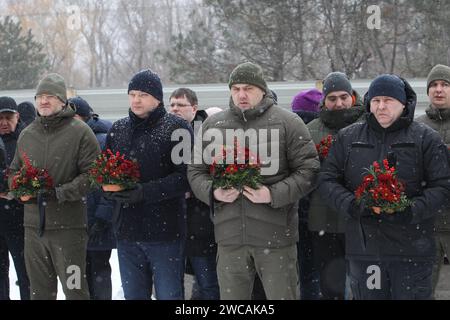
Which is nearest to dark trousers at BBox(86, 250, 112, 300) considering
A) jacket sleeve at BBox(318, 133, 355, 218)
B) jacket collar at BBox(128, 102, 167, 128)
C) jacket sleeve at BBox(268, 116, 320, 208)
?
jacket collar at BBox(128, 102, 167, 128)

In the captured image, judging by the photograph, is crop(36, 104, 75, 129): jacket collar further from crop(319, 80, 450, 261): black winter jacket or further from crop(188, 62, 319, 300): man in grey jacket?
crop(319, 80, 450, 261): black winter jacket

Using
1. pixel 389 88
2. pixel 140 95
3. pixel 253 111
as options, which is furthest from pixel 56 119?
pixel 389 88

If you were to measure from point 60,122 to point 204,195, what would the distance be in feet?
4.93

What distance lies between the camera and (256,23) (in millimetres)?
17047

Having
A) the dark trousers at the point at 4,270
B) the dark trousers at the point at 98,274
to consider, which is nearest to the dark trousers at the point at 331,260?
the dark trousers at the point at 98,274

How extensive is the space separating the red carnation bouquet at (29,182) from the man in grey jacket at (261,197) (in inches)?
45.9

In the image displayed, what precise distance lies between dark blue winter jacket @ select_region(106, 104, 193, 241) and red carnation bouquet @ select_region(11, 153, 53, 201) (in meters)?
0.58

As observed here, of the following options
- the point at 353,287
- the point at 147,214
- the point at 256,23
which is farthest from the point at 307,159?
the point at 256,23

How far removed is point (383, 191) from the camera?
4.05 m

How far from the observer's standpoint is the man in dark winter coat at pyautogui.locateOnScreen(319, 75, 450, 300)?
425 centimetres

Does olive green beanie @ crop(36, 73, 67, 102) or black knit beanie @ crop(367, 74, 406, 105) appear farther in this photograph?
olive green beanie @ crop(36, 73, 67, 102)

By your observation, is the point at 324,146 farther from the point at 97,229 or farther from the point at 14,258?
the point at 14,258

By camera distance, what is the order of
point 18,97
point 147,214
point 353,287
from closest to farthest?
point 353,287 → point 147,214 → point 18,97
